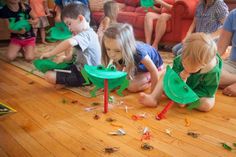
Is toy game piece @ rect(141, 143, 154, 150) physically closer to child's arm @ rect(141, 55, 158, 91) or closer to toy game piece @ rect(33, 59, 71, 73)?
child's arm @ rect(141, 55, 158, 91)

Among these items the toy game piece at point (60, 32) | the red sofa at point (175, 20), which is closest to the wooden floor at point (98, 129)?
the toy game piece at point (60, 32)

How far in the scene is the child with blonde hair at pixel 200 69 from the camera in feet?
3.20

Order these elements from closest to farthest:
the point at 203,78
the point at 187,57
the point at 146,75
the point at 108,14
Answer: the point at 187,57, the point at 203,78, the point at 146,75, the point at 108,14

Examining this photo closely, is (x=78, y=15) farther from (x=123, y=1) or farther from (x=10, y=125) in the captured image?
(x=123, y=1)

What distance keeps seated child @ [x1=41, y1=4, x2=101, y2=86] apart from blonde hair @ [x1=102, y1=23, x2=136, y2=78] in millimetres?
208

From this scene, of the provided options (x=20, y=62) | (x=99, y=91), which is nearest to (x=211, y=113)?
(x=99, y=91)

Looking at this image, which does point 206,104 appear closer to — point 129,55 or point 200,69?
point 200,69

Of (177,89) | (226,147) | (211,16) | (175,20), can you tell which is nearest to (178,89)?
(177,89)

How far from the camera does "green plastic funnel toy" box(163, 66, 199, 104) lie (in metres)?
1.04

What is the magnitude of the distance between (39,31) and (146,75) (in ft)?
8.09

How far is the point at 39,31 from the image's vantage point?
11.5 ft

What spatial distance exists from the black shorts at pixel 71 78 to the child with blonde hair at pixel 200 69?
0.49m

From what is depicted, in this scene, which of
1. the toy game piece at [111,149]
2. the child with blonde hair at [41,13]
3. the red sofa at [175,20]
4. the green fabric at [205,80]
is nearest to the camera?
the toy game piece at [111,149]

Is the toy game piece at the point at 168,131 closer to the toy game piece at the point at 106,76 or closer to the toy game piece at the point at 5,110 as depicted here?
the toy game piece at the point at 106,76
